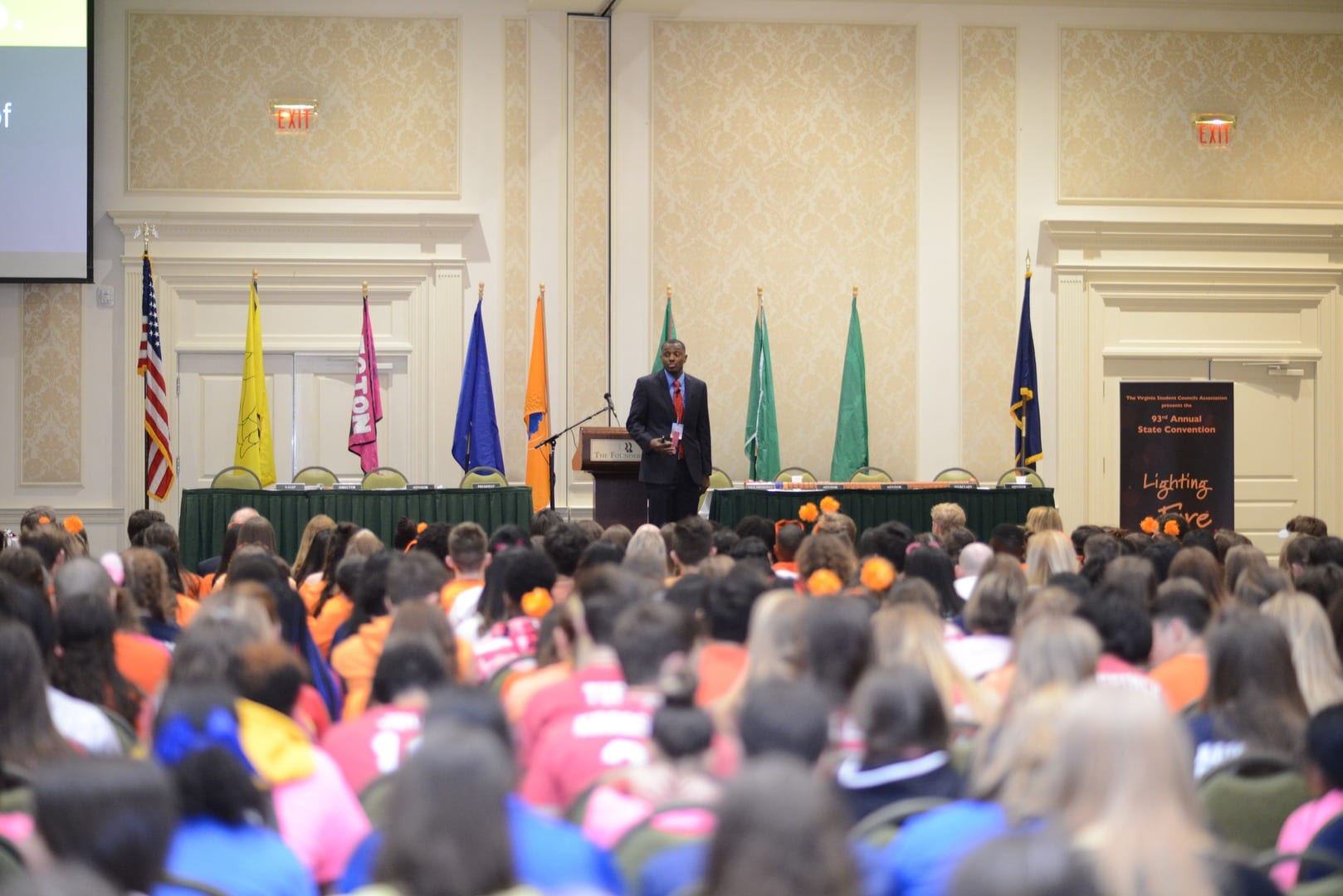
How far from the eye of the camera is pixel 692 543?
19.4 feet

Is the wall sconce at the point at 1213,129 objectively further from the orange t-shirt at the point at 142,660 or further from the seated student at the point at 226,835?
the seated student at the point at 226,835

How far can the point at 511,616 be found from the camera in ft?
14.8

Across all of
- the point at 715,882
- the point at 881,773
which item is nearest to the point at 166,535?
the point at 881,773

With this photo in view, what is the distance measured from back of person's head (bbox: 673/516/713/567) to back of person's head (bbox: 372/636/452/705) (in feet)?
9.19

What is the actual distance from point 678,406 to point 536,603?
16.4 ft

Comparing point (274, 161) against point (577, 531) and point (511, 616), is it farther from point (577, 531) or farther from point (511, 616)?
point (511, 616)

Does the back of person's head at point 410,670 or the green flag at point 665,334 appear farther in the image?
the green flag at point 665,334

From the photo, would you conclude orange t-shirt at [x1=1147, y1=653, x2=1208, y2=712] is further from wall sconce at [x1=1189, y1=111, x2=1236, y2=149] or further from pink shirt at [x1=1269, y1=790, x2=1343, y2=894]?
wall sconce at [x1=1189, y1=111, x2=1236, y2=149]

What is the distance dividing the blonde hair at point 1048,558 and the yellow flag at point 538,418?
5.99 m

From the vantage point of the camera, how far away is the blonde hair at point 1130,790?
190 cm

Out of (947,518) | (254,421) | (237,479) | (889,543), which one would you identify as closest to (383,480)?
(237,479)

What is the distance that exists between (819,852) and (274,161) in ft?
36.5

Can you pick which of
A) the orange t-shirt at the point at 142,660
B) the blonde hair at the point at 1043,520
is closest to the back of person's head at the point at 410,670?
the orange t-shirt at the point at 142,660

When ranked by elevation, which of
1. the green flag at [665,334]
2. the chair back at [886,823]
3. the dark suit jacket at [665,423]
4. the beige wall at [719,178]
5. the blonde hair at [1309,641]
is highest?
the beige wall at [719,178]
